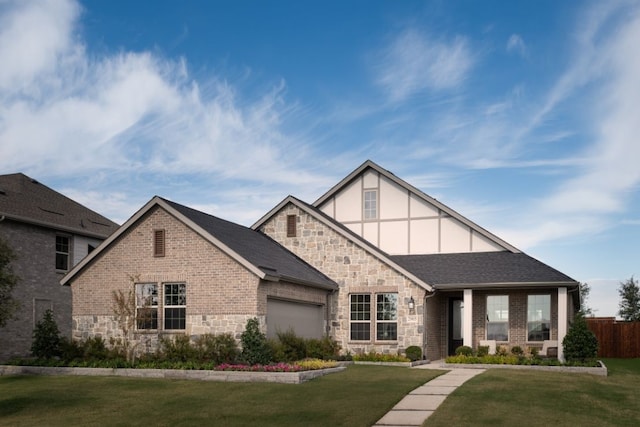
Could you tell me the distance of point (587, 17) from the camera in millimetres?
18109

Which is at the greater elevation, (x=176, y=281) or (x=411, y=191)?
(x=411, y=191)

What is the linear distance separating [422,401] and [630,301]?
136 ft

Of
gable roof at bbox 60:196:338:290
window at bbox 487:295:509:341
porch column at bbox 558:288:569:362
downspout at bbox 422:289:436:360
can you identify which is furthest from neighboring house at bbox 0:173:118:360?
porch column at bbox 558:288:569:362

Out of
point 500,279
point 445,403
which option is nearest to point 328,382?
point 445,403

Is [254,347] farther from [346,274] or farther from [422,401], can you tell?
[346,274]

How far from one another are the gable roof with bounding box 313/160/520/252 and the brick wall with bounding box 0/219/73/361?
11.5 m

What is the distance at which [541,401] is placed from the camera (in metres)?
14.9

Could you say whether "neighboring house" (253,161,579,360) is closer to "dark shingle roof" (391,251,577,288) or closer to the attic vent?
"dark shingle roof" (391,251,577,288)

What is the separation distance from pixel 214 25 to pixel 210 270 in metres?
7.45

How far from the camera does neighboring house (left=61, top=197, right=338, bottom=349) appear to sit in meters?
20.7

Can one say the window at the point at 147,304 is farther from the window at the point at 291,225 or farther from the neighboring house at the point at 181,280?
the window at the point at 291,225

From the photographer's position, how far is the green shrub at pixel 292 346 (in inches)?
838

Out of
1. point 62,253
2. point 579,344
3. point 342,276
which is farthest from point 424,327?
point 62,253

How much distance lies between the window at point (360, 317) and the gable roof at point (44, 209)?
12678 millimetres
